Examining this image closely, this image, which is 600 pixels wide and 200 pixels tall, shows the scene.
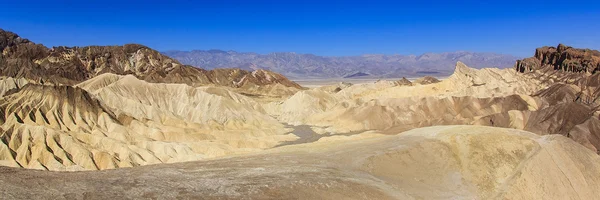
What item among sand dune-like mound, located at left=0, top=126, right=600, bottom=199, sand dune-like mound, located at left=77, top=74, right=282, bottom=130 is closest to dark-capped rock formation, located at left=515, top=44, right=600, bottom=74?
sand dune-like mound, located at left=77, top=74, right=282, bottom=130

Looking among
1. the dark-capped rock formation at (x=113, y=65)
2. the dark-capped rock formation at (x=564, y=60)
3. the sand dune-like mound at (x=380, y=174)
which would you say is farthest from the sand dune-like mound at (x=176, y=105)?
the dark-capped rock formation at (x=564, y=60)

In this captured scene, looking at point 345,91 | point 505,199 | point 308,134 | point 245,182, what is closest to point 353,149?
point 505,199

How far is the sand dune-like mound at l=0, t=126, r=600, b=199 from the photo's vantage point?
20.8 meters

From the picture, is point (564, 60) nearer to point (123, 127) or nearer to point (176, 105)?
point (176, 105)

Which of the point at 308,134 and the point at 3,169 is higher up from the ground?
the point at 3,169

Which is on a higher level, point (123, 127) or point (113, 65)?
point (113, 65)

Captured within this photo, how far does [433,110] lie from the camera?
274ft

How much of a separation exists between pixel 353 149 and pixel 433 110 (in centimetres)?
5118

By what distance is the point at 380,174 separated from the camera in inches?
1212

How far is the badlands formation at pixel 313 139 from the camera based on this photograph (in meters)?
24.5

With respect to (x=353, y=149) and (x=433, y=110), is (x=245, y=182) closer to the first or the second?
(x=353, y=149)

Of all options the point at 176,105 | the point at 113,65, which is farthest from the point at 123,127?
the point at 113,65

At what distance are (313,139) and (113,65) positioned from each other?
358 ft

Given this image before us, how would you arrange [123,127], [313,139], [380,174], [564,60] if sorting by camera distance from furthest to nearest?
[564,60]
[313,139]
[123,127]
[380,174]
